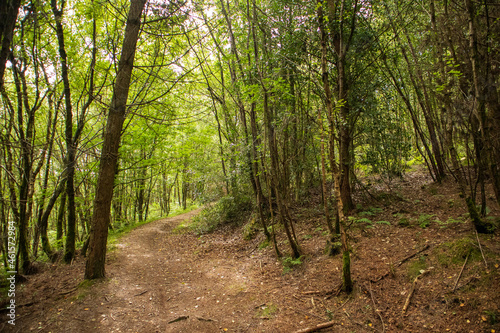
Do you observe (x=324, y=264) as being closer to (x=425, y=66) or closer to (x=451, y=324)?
(x=451, y=324)

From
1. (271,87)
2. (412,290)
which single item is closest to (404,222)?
(412,290)

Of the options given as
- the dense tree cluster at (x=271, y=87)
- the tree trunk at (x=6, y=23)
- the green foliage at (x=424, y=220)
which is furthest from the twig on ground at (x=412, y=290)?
the tree trunk at (x=6, y=23)

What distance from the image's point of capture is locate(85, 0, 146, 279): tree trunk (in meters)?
5.31

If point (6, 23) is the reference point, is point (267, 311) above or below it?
below

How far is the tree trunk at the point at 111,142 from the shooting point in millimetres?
5309

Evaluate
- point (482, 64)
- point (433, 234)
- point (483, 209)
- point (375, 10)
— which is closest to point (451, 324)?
point (433, 234)

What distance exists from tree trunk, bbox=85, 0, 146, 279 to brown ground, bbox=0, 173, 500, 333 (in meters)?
0.70

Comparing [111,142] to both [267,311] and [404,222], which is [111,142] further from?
[404,222]

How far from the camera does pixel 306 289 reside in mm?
4824

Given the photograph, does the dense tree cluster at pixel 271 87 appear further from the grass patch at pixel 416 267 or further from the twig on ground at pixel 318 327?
the grass patch at pixel 416 267

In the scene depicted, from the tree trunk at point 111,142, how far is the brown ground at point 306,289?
27.6 inches

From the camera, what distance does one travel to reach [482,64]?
4371mm

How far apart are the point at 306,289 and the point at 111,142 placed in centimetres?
524

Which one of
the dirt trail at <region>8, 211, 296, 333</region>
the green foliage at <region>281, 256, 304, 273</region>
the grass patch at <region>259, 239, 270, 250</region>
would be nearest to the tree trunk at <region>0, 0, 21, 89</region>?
the dirt trail at <region>8, 211, 296, 333</region>
